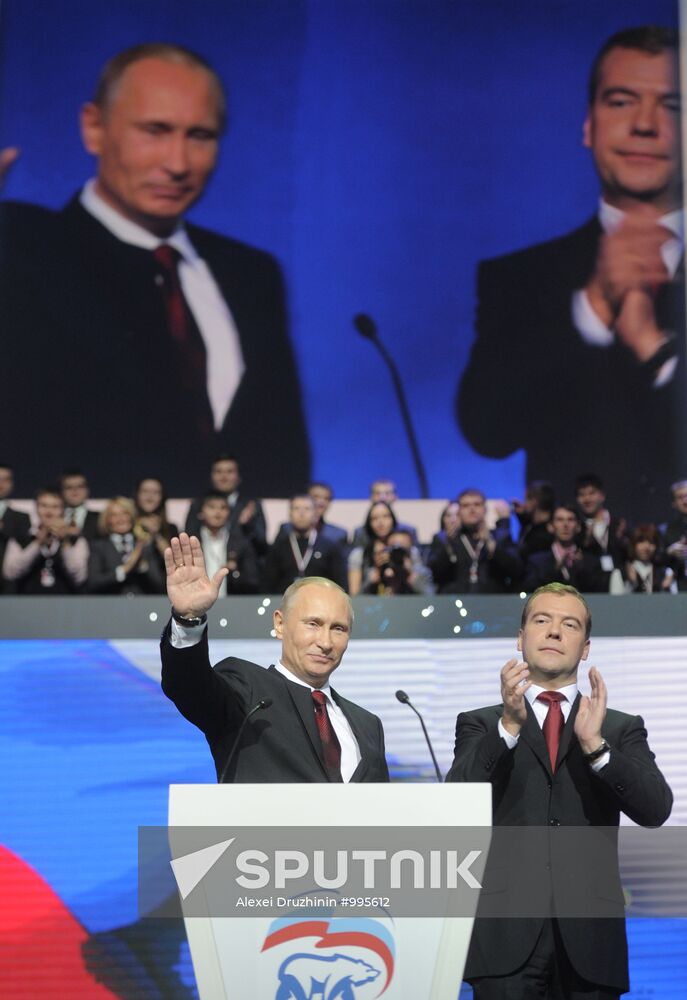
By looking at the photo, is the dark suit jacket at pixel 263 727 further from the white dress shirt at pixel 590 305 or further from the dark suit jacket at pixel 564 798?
the white dress shirt at pixel 590 305

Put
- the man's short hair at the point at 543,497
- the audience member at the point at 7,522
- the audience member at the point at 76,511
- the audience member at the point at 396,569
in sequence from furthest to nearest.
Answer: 1. the man's short hair at the point at 543,497
2. the audience member at the point at 7,522
3. the audience member at the point at 76,511
4. the audience member at the point at 396,569

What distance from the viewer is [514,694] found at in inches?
110

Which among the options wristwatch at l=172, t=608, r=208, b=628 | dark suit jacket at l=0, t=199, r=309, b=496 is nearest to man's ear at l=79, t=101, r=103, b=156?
dark suit jacket at l=0, t=199, r=309, b=496

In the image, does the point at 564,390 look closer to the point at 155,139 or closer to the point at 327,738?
the point at 155,139

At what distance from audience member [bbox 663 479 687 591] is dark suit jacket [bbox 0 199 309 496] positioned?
3.99m

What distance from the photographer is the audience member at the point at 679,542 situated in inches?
259

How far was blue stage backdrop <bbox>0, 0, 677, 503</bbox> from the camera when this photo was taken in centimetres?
1041

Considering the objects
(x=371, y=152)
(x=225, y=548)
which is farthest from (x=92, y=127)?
(x=225, y=548)

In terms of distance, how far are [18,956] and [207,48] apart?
25.8ft

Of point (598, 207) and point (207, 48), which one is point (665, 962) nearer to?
point (598, 207)

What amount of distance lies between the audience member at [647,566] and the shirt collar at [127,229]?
509cm

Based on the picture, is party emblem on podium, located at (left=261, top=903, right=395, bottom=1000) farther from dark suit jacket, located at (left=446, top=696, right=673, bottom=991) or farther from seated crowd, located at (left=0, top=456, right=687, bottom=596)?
seated crowd, located at (left=0, top=456, right=687, bottom=596)

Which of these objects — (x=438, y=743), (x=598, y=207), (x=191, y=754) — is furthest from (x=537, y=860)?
(x=598, y=207)

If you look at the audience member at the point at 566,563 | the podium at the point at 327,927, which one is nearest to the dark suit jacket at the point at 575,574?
the audience member at the point at 566,563
